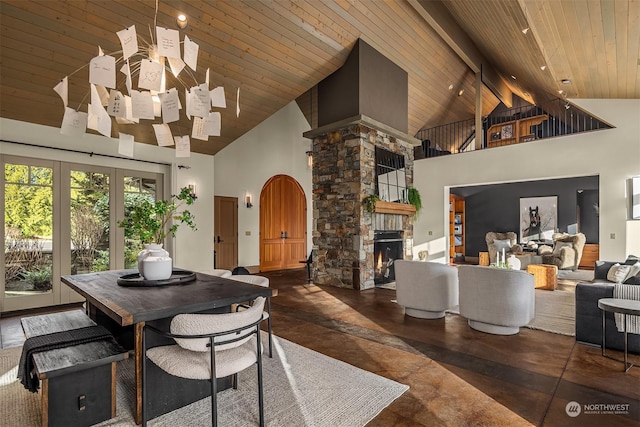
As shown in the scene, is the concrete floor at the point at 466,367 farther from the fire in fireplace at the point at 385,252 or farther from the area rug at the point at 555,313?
the fire in fireplace at the point at 385,252

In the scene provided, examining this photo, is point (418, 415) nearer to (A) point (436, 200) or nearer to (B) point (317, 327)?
(B) point (317, 327)

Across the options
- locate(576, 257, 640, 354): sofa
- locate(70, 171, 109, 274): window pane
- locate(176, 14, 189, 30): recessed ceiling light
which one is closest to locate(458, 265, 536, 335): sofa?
locate(576, 257, 640, 354): sofa

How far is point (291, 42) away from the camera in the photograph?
5.34m

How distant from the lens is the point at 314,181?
7.03 m

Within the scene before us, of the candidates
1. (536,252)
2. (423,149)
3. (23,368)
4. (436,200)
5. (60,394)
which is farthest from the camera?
(423,149)

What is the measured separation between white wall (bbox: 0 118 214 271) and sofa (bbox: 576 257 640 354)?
6.03 m

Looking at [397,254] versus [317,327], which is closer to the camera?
[317,327]

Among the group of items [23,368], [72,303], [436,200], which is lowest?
[72,303]

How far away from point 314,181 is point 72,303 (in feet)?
15.2

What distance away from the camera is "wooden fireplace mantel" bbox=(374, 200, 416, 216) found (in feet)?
20.6

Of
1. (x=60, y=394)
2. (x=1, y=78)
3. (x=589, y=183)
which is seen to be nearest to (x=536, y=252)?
(x=589, y=183)

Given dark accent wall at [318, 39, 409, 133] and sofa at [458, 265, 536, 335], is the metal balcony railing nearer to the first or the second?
dark accent wall at [318, 39, 409, 133]

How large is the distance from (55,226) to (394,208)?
18.7 feet

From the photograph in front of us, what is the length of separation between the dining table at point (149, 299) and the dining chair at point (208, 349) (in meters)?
0.11
